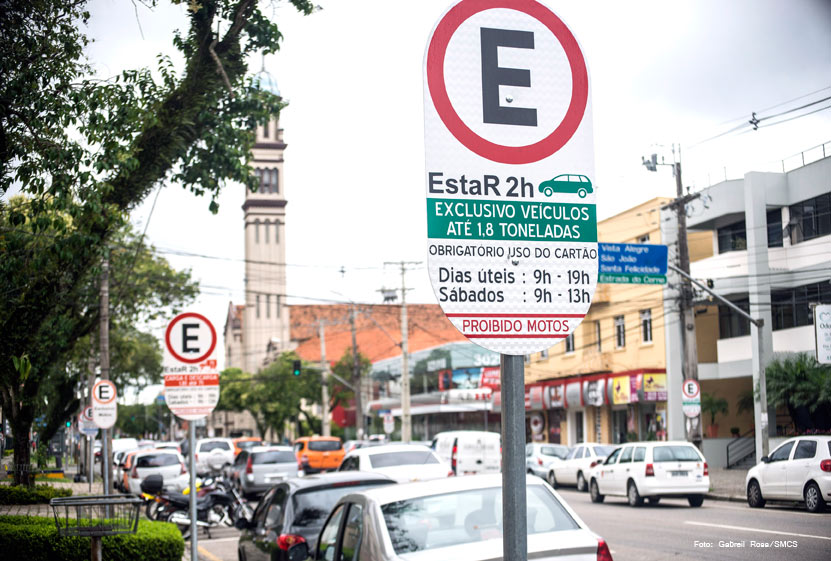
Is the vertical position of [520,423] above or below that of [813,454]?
above

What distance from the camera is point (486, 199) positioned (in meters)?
2.72

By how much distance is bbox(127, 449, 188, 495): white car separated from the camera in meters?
32.3

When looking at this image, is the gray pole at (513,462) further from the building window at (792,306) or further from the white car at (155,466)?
the white car at (155,466)

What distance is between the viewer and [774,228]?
760 inches

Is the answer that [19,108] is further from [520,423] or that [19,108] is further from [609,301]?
[609,301]

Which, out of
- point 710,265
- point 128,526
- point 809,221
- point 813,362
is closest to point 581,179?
point 128,526

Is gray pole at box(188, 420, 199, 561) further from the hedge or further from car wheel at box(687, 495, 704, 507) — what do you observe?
car wheel at box(687, 495, 704, 507)

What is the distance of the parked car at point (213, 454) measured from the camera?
42.7 m

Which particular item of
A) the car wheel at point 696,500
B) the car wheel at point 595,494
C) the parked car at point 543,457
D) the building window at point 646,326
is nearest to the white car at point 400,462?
the car wheel at point 696,500

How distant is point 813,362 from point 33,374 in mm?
19025

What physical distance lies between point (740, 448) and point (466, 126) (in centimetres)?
3924

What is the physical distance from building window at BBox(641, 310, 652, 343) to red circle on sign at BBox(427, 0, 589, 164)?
4062 centimetres

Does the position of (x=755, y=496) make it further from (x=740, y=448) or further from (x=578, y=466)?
(x=740, y=448)

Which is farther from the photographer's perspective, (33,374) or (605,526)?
(605,526)
